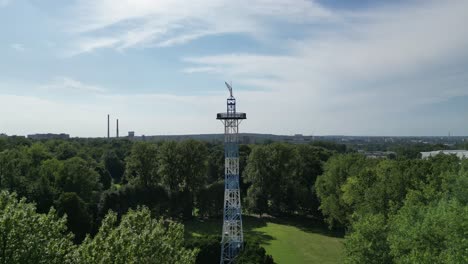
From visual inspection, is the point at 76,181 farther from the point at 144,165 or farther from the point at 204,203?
the point at 204,203

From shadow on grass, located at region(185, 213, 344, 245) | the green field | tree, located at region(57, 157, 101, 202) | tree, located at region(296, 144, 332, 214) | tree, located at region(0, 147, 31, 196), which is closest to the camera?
the green field

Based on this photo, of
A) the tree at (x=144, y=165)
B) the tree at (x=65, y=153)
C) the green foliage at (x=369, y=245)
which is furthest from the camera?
the tree at (x=65, y=153)

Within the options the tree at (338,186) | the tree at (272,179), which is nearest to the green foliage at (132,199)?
the tree at (272,179)

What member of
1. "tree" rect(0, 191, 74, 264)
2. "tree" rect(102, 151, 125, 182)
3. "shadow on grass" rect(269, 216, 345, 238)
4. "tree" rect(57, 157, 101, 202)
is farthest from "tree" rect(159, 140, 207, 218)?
"tree" rect(102, 151, 125, 182)

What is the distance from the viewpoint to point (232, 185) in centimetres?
2969

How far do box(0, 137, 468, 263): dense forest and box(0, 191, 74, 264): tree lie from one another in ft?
0.10

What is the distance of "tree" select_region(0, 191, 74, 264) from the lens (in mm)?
11375

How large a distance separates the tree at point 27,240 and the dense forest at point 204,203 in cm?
3

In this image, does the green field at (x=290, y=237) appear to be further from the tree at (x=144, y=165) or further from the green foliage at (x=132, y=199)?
the tree at (x=144, y=165)

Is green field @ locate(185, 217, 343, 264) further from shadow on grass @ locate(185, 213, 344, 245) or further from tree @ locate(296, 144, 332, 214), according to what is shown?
tree @ locate(296, 144, 332, 214)

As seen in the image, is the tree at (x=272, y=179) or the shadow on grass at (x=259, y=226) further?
the tree at (x=272, y=179)

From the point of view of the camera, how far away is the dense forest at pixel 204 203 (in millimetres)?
12258

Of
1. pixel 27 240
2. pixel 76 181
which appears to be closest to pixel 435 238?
pixel 27 240

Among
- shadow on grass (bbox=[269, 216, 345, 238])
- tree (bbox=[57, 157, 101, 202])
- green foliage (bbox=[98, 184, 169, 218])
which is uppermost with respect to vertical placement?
tree (bbox=[57, 157, 101, 202])
